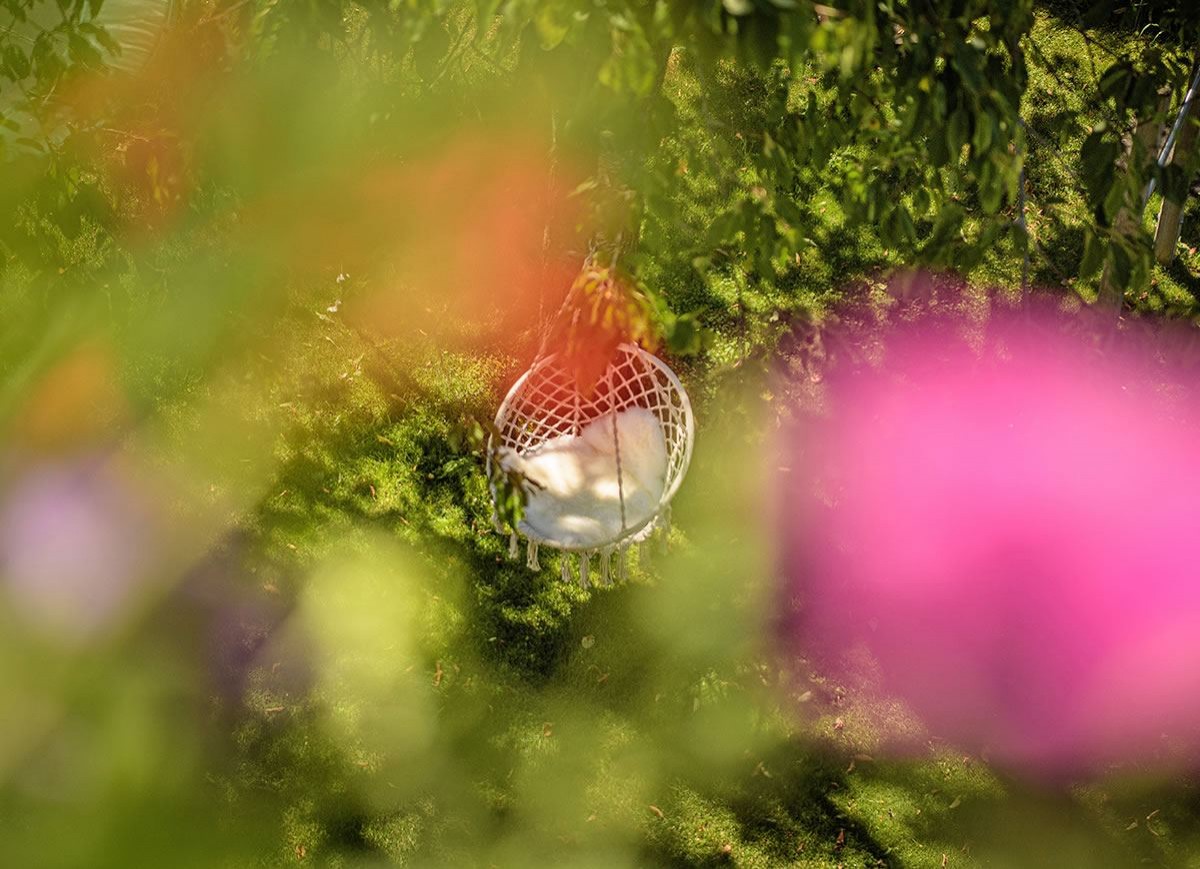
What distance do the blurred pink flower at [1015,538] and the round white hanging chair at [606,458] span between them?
96 centimetres

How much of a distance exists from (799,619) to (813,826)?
91cm

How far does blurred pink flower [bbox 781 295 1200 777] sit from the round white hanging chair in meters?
0.96

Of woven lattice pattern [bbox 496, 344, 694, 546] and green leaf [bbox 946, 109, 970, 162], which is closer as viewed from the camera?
green leaf [bbox 946, 109, 970, 162]

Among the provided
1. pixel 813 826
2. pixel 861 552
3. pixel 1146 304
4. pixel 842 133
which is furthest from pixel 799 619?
pixel 1146 304

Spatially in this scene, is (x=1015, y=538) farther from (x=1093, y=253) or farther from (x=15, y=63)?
(x=15, y=63)

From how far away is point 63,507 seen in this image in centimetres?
489

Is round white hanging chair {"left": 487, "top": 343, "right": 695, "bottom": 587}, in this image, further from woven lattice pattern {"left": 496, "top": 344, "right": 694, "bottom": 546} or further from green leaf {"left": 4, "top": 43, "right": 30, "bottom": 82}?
green leaf {"left": 4, "top": 43, "right": 30, "bottom": 82}

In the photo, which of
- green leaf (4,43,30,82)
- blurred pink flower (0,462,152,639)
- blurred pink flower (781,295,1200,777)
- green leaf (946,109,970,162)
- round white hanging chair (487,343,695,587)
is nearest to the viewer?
green leaf (946,109,970,162)

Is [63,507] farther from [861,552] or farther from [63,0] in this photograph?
[861,552]

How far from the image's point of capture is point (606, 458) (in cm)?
414

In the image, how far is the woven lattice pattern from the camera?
3891 mm

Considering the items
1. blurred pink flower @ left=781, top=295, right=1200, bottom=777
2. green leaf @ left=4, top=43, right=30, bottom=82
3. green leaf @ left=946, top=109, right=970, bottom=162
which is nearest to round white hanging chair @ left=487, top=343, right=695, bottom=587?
blurred pink flower @ left=781, top=295, right=1200, bottom=777

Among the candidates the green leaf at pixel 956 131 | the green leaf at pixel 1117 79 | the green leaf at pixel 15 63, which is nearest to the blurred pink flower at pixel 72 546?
the green leaf at pixel 15 63

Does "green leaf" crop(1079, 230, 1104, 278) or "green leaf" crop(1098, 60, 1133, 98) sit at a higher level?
"green leaf" crop(1098, 60, 1133, 98)
